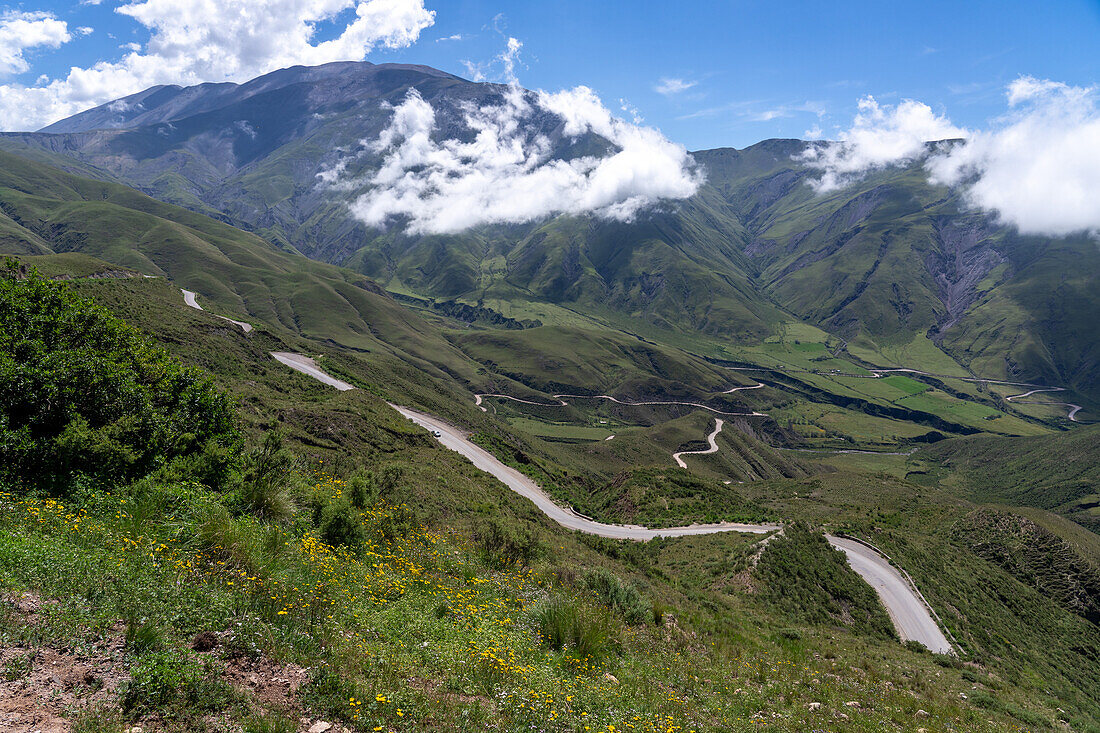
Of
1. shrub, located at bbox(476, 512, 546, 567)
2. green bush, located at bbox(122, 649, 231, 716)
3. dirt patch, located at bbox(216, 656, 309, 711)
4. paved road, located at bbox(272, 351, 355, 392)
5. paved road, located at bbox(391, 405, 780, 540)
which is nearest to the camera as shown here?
green bush, located at bbox(122, 649, 231, 716)

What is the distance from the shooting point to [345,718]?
6695 millimetres

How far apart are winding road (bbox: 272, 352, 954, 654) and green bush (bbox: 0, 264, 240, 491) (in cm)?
2699

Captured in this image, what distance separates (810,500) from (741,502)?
536 inches

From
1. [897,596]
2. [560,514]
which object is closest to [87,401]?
[560,514]

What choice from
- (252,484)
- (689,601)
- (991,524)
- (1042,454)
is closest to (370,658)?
(252,484)

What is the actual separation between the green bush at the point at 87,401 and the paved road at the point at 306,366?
54.0 meters

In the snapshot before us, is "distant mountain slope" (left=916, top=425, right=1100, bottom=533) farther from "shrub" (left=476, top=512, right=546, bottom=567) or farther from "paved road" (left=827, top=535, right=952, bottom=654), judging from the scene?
"shrub" (left=476, top=512, right=546, bottom=567)

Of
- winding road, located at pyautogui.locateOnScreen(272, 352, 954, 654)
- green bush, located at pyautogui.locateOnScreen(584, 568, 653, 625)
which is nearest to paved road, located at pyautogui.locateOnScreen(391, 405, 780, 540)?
winding road, located at pyautogui.locateOnScreen(272, 352, 954, 654)

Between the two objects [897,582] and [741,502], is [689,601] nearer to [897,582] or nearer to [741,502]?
[897,582]

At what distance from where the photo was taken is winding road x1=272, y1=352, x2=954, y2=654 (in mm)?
32781

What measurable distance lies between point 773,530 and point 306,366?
71907mm

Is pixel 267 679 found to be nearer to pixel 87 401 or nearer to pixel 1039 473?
pixel 87 401

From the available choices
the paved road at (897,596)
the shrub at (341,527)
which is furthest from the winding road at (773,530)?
the shrub at (341,527)

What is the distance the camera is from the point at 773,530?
39500 mm
